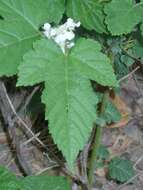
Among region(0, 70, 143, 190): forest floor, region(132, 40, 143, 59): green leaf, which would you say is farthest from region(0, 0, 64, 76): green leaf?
region(0, 70, 143, 190): forest floor

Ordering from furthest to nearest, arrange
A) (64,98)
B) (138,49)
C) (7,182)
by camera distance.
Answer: (138,49), (7,182), (64,98)

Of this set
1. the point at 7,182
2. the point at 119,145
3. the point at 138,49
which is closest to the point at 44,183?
the point at 7,182

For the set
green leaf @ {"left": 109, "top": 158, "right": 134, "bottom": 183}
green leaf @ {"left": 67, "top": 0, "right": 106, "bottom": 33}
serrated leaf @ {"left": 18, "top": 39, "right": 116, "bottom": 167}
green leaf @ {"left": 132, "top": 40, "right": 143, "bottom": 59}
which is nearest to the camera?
serrated leaf @ {"left": 18, "top": 39, "right": 116, "bottom": 167}

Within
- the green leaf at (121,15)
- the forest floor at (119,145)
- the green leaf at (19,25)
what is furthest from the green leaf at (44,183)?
the green leaf at (121,15)

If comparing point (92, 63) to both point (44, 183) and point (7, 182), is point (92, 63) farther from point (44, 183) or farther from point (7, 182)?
point (44, 183)

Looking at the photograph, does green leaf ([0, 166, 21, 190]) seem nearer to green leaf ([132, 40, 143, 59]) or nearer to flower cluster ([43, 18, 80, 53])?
flower cluster ([43, 18, 80, 53])

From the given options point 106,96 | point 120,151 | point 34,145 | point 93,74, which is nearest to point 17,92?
point 34,145
